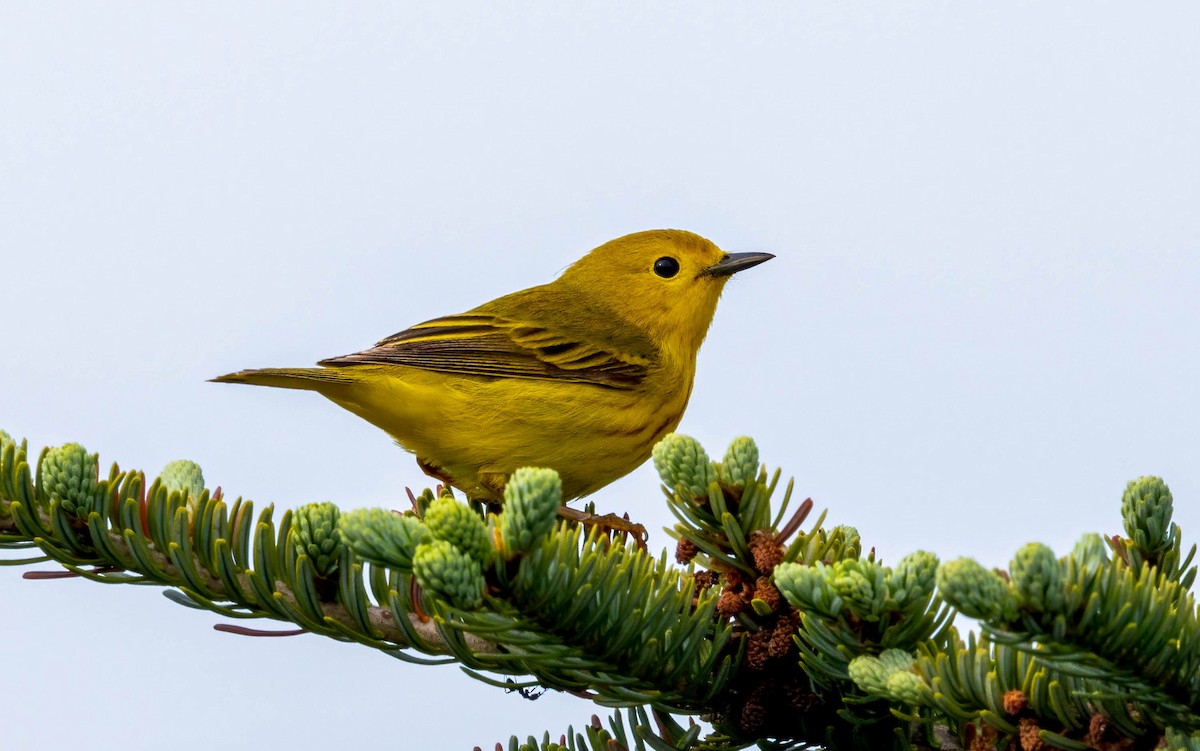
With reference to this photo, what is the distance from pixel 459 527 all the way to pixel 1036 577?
62 cm

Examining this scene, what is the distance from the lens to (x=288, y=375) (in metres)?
3.31

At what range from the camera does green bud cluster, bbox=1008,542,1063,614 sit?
113cm

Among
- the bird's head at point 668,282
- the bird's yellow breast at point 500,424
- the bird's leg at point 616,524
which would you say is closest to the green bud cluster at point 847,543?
the bird's leg at point 616,524

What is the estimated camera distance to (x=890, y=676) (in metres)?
1.43

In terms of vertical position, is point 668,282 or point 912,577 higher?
point 668,282

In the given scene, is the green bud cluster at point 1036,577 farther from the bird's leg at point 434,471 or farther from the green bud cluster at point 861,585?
the bird's leg at point 434,471

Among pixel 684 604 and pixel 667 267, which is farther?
pixel 667 267

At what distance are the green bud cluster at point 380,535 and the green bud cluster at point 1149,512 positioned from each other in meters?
1.11

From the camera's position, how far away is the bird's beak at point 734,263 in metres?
4.37

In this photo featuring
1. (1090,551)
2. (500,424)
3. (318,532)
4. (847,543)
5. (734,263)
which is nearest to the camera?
(1090,551)

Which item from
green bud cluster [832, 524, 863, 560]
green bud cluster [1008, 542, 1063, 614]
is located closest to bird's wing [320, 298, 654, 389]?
green bud cluster [832, 524, 863, 560]

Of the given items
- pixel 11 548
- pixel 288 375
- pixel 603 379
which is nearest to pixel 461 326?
pixel 603 379

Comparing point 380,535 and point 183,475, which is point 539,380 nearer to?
point 183,475

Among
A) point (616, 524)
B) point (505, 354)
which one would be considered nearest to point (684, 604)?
point (616, 524)
